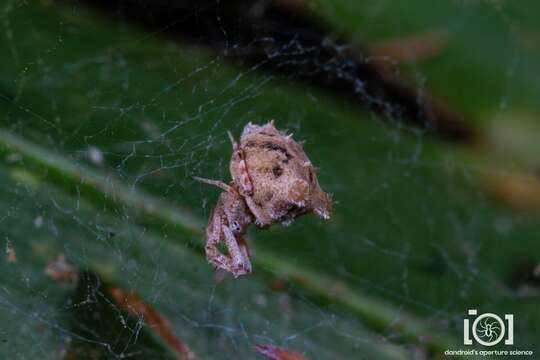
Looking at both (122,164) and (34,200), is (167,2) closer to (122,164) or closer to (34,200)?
(122,164)

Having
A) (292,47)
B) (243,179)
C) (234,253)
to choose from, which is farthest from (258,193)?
(292,47)

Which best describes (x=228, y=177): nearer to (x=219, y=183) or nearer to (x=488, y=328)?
(x=219, y=183)

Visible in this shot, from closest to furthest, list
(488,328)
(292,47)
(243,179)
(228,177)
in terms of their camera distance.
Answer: (243,179)
(228,177)
(488,328)
(292,47)

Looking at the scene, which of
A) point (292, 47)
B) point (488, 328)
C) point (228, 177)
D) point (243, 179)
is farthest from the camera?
point (292, 47)

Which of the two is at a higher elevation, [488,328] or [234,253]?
[488,328]

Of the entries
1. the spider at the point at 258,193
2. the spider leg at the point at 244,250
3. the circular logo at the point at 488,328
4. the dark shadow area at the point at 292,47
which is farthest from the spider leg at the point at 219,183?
the circular logo at the point at 488,328

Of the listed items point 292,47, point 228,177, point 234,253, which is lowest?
point 234,253

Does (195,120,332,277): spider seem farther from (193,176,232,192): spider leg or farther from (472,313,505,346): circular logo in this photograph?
(472,313,505,346): circular logo
